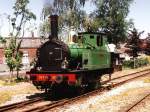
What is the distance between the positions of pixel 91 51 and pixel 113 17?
3074 cm

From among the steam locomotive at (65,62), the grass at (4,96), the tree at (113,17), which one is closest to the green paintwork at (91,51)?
the steam locomotive at (65,62)

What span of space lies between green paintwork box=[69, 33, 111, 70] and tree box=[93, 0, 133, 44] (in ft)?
87.5

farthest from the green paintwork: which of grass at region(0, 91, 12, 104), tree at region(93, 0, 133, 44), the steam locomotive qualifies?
tree at region(93, 0, 133, 44)

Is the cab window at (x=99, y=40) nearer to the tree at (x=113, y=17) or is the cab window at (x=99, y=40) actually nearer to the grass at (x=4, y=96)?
the grass at (x=4, y=96)

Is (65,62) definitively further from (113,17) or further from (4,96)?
(113,17)

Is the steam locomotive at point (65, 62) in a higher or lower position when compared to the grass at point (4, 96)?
higher

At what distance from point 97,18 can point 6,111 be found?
1436 inches

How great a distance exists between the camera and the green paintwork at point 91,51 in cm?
1888

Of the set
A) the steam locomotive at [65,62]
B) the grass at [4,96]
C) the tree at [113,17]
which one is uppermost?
the tree at [113,17]

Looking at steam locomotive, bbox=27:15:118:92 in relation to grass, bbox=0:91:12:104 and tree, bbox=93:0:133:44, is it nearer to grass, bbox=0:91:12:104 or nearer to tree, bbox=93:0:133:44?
grass, bbox=0:91:12:104

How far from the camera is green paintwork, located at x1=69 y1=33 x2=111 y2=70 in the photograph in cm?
1888

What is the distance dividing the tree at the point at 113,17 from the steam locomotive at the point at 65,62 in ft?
94.4

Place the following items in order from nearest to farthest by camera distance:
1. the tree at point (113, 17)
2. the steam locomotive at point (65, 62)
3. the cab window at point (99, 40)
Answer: the steam locomotive at point (65, 62) < the cab window at point (99, 40) < the tree at point (113, 17)

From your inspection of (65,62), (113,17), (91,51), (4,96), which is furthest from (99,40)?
(113,17)
